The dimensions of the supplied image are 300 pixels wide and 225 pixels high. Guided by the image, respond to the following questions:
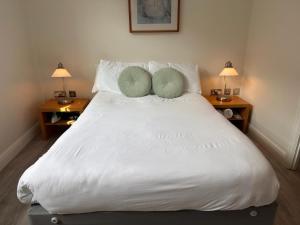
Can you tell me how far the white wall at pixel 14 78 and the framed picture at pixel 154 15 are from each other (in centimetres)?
136

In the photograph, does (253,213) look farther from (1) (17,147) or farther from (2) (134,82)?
(1) (17,147)

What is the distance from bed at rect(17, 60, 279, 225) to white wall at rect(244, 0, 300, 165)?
1.11m

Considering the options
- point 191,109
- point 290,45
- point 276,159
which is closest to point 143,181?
point 191,109

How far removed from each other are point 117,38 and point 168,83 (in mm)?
987

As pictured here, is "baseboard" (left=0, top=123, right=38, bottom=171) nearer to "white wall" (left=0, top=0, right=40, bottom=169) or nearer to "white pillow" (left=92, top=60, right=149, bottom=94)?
"white wall" (left=0, top=0, right=40, bottom=169)

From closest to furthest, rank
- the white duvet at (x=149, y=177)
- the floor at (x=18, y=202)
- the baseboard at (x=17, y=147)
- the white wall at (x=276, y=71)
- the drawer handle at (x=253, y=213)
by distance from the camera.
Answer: the white duvet at (x=149, y=177), the drawer handle at (x=253, y=213), the floor at (x=18, y=202), the white wall at (x=276, y=71), the baseboard at (x=17, y=147)

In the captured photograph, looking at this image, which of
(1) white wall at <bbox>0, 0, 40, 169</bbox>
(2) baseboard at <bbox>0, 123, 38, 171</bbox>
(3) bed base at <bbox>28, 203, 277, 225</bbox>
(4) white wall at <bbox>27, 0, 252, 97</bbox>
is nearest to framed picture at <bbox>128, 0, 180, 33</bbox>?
(4) white wall at <bbox>27, 0, 252, 97</bbox>

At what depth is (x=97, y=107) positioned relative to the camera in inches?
87.8

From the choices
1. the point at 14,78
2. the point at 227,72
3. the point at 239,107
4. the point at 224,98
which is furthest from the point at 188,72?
the point at 14,78

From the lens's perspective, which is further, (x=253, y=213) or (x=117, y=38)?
(x=117, y=38)

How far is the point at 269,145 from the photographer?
2609 millimetres

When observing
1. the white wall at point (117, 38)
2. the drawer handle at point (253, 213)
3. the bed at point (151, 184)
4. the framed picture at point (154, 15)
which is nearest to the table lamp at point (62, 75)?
the white wall at point (117, 38)

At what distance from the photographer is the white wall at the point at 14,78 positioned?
235 centimetres

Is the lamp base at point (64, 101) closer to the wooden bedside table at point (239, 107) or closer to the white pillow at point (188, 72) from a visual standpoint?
the white pillow at point (188, 72)
